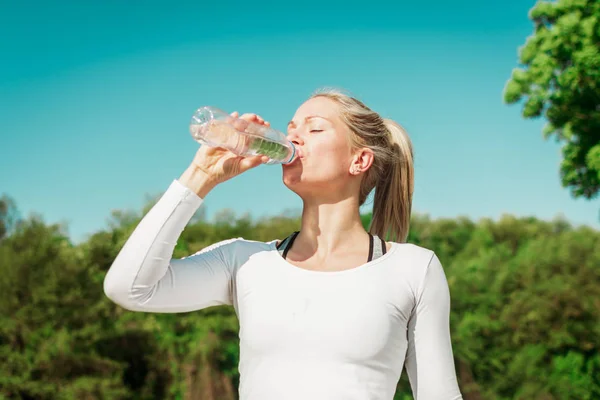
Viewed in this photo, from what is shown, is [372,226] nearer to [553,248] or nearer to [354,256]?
[354,256]

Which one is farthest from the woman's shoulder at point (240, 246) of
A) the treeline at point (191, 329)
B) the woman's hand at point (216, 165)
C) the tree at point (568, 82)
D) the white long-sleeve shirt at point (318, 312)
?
the treeline at point (191, 329)

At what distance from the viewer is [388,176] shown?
2.41 metres

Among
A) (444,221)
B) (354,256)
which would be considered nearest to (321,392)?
(354,256)

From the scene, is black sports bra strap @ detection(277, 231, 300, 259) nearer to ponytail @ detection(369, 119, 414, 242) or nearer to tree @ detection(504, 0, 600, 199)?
ponytail @ detection(369, 119, 414, 242)

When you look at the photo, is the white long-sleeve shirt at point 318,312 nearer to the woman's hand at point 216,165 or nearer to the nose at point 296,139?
the woman's hand at point 216,165

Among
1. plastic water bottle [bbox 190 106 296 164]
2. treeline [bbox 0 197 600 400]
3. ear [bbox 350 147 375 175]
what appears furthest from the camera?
treeline [bbox 0 197 600 400]

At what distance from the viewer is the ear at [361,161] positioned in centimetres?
223

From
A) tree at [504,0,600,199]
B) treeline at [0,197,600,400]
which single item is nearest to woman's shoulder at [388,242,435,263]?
tree at [504,0,600,199]

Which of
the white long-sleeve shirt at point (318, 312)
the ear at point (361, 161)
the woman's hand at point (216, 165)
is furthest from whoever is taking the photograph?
the ear at point (361, 161)

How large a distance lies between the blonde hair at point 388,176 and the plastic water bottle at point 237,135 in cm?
31

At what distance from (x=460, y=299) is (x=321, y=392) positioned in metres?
18.5

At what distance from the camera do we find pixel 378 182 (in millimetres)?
2416

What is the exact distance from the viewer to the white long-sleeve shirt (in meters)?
1.83

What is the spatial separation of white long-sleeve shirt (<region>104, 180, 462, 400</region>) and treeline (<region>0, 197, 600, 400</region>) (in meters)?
15.2
